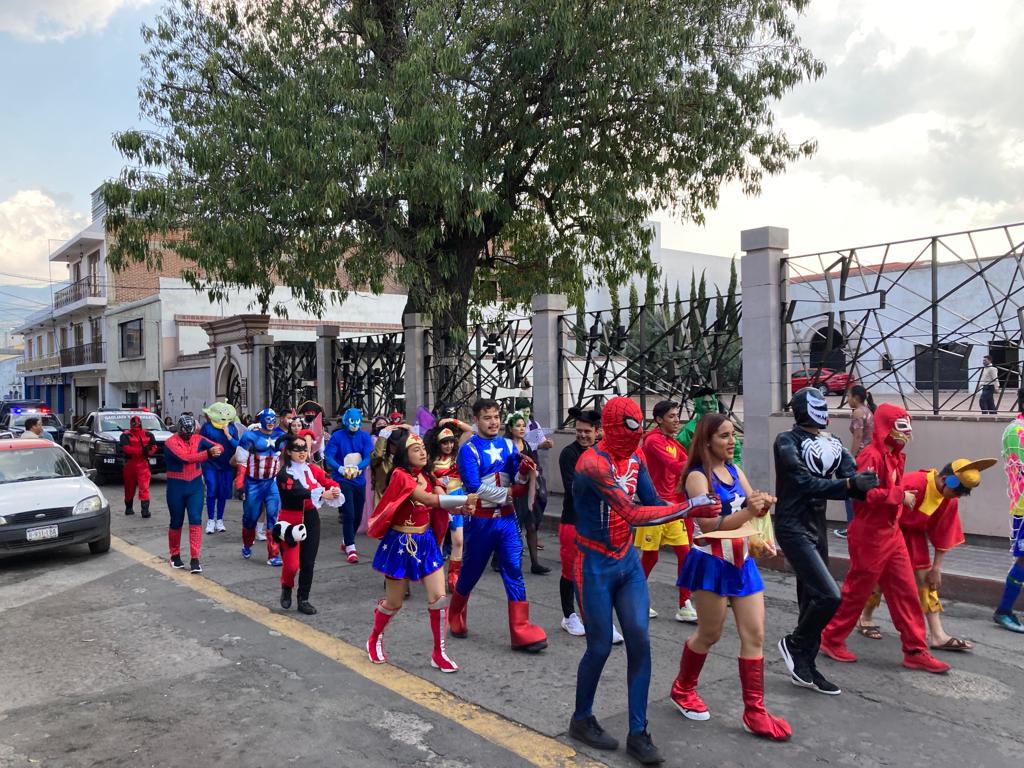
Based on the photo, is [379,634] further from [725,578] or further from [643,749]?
[725,578]

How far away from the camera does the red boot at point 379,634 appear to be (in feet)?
17.8

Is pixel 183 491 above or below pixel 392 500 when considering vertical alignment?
below

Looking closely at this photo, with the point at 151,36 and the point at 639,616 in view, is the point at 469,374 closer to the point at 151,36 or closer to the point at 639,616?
the point at 151,36

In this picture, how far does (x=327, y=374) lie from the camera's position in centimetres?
1878

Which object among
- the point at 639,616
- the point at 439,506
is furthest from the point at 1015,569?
the point at 439,506

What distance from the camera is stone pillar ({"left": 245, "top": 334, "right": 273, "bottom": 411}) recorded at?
22.2 m

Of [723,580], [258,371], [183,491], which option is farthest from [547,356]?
[258,371]

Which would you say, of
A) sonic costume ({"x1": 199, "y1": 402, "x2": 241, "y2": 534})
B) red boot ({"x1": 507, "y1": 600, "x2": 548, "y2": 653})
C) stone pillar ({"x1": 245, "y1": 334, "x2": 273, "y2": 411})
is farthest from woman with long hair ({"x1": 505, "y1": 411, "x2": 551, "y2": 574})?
stone pillar ({"x1": 245, "y1": 334, "x2": 273, "y2": 411})

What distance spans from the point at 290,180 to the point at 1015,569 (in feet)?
32.8

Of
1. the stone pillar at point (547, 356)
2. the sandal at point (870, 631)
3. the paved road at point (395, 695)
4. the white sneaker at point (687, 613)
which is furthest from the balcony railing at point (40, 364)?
the sandal at point (870, 631)

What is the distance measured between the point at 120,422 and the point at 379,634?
1545cm

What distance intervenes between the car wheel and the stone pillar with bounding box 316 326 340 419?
9128mm

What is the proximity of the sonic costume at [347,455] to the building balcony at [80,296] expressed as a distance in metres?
34.3

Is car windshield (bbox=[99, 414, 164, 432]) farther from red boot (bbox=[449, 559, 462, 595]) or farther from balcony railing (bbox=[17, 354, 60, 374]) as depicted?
balcony railing (bbox=[17, 354, 60, 374])
